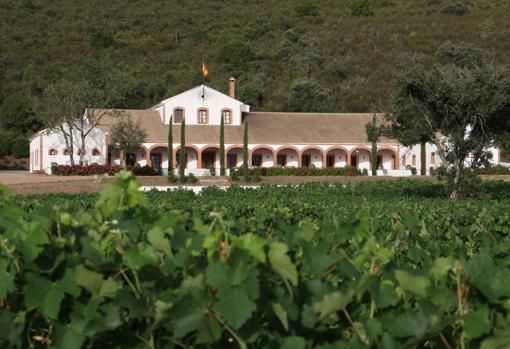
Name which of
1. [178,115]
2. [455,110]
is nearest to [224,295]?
[455,110]

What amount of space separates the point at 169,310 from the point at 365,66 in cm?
8332

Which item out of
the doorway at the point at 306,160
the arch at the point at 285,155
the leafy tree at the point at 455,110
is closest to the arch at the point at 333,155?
the doorway at the point at 306,160

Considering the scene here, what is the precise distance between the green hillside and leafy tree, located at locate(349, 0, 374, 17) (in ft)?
0.56

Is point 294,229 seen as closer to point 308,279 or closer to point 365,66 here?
point 308,279

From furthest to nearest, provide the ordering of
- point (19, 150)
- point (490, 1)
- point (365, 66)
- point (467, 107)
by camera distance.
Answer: point (490, 1) < point (365, 66) < point (19, 150) < point (467, 107)

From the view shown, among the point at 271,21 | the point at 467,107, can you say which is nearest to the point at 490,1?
the point at 271,21

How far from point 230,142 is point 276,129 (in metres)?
4.62

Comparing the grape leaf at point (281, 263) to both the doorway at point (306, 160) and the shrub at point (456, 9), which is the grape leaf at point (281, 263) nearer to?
the doorway at point (306, 160)

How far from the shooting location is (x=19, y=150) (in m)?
63.7

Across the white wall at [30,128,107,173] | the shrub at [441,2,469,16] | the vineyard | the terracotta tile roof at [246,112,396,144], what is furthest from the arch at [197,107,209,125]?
the shrub at [441,2,469,16]

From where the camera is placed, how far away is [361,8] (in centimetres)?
11600

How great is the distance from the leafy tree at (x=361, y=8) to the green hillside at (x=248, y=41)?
0.56 ft

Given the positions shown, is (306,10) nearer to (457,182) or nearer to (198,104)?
(198,104)

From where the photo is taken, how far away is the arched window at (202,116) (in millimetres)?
52094
